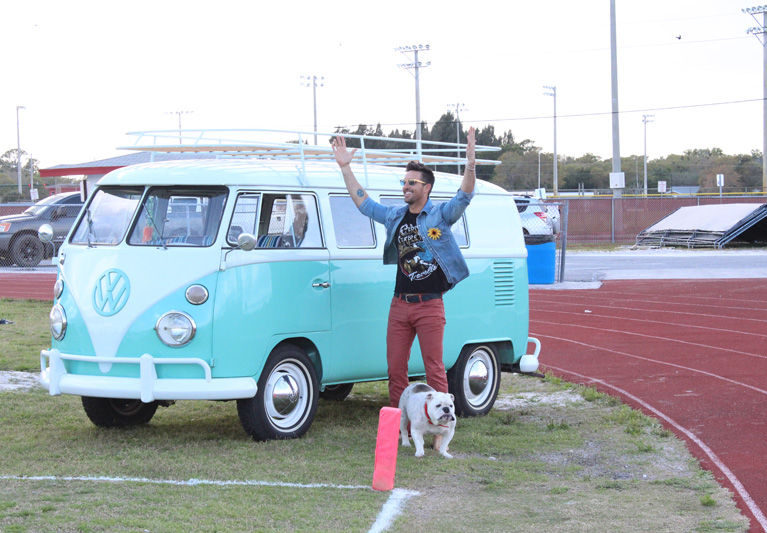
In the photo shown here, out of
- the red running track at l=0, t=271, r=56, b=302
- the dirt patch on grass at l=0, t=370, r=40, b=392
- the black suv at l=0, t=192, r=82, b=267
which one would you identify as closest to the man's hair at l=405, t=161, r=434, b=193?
the dirt patch on grass at l=0, t=370, r=40, b=392

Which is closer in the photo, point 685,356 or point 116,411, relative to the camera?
point 116,411

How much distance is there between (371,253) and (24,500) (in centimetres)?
356

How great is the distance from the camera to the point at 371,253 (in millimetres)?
8523

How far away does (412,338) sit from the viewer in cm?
802

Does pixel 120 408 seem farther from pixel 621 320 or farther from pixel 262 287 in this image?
pixel 621 320

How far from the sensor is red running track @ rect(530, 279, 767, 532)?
787 centimetres

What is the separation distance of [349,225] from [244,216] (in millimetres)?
1048

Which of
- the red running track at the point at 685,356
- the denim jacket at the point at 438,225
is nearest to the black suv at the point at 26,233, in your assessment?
the red running track at the point at 685,356

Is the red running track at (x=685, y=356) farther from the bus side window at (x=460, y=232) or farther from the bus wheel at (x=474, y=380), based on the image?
the bus side window at (x=460, y=232)

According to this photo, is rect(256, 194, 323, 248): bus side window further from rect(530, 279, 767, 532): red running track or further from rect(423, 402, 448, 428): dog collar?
rect(530, 279, 767, 532): red running track

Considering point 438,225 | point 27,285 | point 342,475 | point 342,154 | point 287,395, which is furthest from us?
point 27,285

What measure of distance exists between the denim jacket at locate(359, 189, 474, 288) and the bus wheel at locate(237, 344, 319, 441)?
119 centimetres

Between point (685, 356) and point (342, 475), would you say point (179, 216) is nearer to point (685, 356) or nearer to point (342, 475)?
point (342, 475)

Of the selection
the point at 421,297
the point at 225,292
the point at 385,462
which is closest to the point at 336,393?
the point at 421,297
